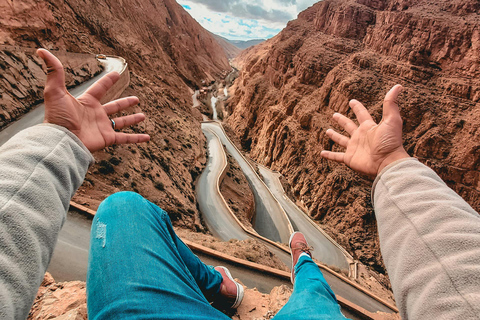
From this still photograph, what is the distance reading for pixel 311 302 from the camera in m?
2.28

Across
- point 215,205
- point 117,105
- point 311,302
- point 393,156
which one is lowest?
point 215,205

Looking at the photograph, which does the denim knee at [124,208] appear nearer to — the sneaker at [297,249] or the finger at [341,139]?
the finger at [341,139]

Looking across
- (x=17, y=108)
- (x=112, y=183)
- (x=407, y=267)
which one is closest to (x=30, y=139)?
(x=407, y=267)

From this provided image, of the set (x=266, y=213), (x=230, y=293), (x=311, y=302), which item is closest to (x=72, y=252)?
(x=230, y=293)

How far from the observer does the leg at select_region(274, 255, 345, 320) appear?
1.99 m

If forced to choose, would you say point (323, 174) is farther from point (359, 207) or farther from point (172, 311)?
point (172, 311)

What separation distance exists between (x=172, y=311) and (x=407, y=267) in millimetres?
1789

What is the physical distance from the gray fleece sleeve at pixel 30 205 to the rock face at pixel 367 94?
71.9ft

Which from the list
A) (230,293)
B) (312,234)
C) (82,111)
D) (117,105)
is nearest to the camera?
(82,111)

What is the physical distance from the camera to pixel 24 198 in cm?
150

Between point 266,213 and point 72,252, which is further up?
point 72,252

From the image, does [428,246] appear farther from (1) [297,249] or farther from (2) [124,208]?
(1) [297,249]

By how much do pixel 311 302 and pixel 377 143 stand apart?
1.99m

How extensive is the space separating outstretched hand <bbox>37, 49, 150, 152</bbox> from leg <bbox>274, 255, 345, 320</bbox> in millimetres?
2964
